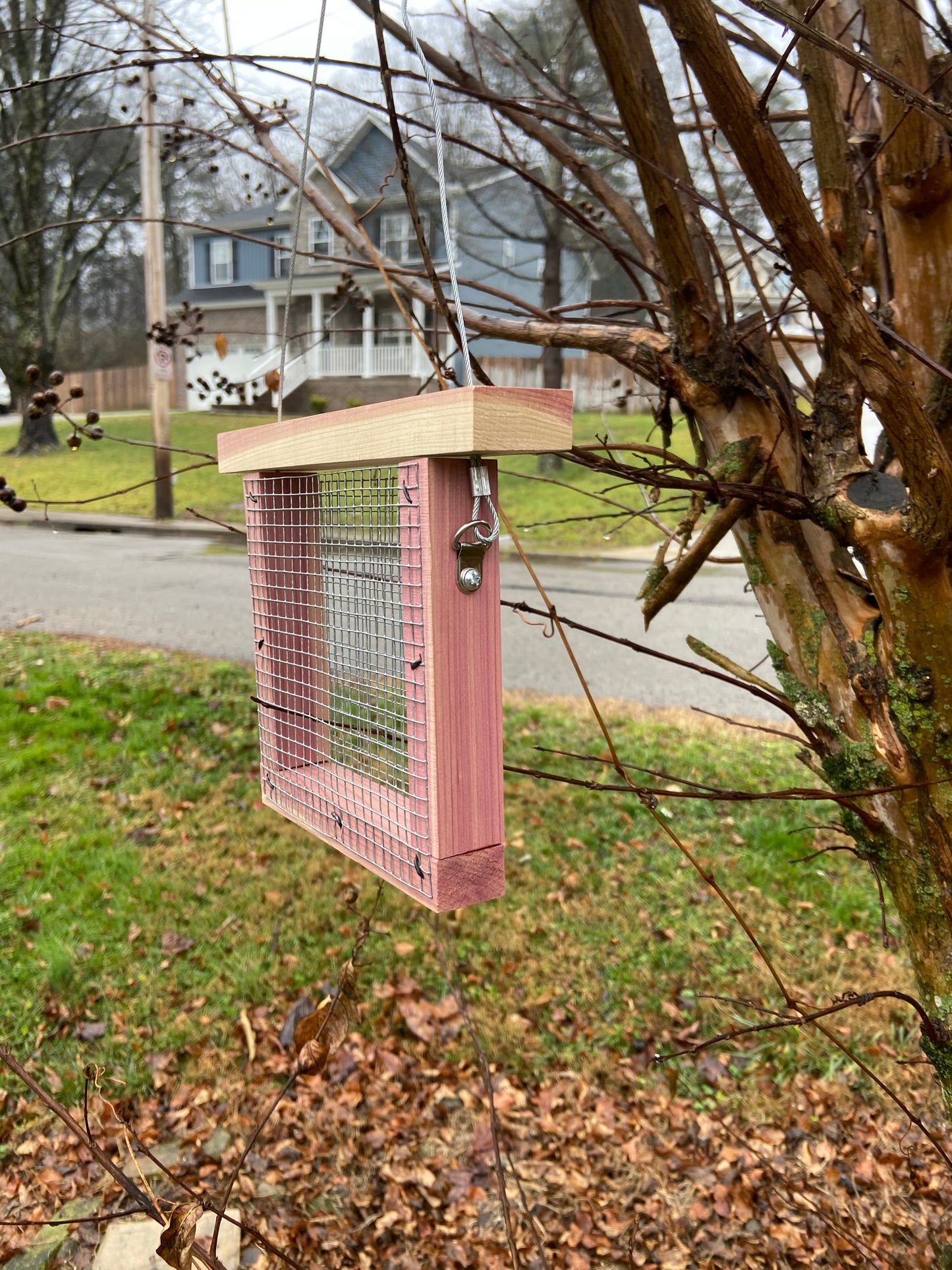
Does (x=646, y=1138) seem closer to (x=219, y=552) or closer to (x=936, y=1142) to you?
(x=936, y=1142)

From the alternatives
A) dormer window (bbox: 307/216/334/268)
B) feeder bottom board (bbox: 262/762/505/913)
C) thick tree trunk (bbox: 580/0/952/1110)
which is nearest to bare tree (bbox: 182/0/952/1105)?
thick tree trunk (bbox: 580/0/952/1110)

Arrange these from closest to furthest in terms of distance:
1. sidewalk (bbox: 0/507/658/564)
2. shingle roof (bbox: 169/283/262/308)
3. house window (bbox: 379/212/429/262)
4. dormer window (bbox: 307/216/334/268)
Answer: sidewalk (bbox: 0/507/658/564), house window (bbox: 379/212/429/262), dormer window (bbox: 307/216/334/268), shingle roof (bbox: 169/283/262/308)

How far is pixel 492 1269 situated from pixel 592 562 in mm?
9402

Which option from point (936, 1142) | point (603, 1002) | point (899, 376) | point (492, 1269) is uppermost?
point (899, 376)

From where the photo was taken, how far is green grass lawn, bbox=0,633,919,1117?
309 centimetres

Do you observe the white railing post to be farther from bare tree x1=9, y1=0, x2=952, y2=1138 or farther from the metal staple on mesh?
the metal staple on mesh

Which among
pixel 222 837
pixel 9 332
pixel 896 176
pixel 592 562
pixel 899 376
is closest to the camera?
pixel 899 376

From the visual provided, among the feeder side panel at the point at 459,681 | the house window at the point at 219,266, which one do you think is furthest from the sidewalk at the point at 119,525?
the house window at the point at 219,266

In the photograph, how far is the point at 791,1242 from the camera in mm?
2428

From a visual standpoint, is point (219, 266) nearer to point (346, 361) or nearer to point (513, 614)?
point (346, 361)

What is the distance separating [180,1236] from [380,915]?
2756mm

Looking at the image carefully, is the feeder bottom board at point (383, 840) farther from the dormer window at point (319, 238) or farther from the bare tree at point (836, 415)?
the dormer window at point (319, 238)

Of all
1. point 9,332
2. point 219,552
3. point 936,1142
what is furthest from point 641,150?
point 9,332

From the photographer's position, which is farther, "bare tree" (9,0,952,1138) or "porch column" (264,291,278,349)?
"porch column" (264,291,278,349)
